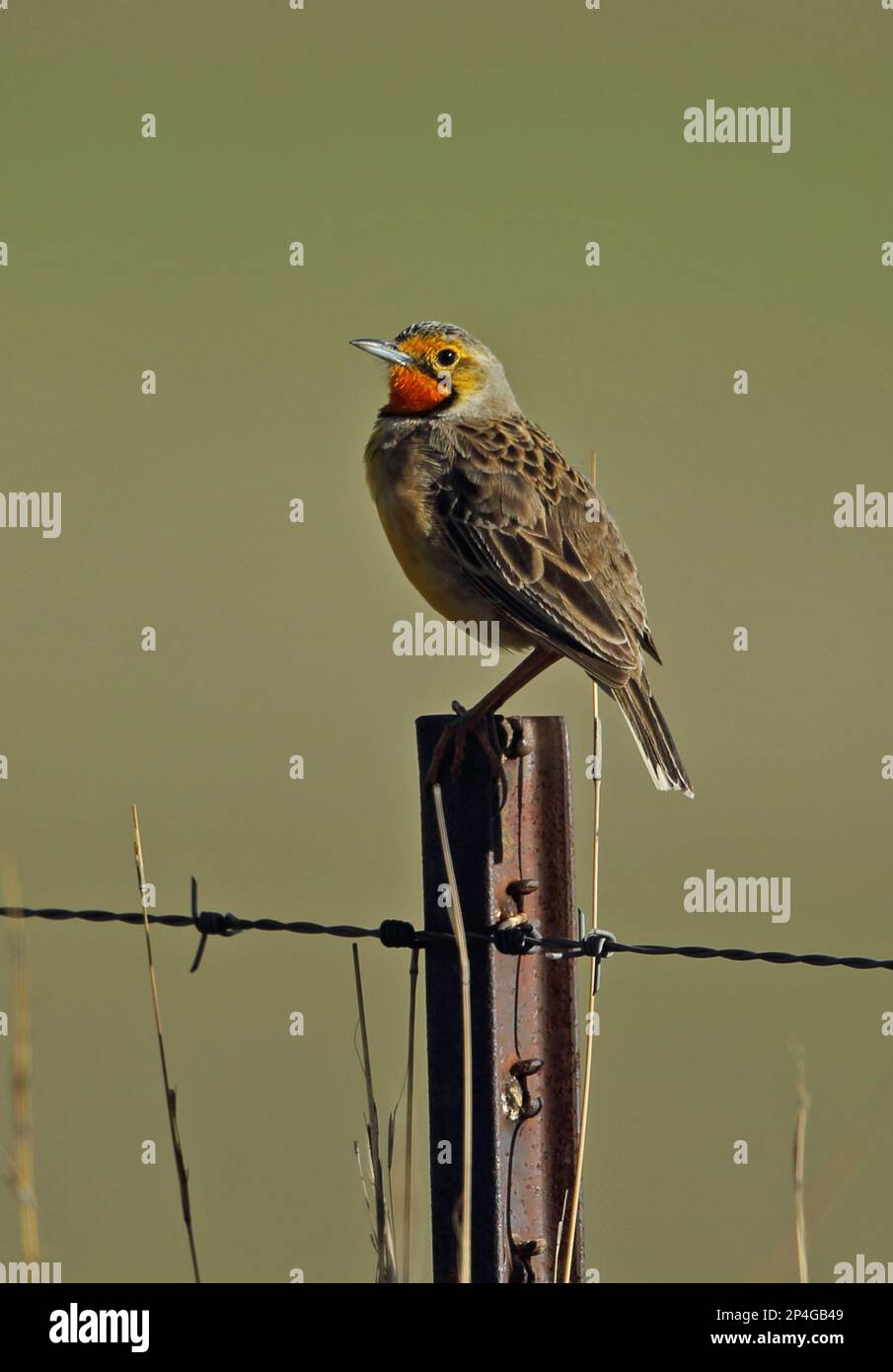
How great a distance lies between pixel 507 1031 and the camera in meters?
4.57

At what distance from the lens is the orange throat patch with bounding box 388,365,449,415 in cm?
728

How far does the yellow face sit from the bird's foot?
273cm

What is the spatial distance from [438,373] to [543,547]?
39.4 inches

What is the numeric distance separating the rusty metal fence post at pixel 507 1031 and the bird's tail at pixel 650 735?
1653 millimetres

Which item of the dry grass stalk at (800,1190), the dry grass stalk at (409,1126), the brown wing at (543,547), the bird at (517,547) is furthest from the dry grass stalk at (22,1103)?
the brown wing at (543,547)

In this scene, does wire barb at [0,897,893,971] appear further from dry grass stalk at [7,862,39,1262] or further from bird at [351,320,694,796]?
bird at [351,320,694,796]

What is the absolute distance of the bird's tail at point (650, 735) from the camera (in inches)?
251

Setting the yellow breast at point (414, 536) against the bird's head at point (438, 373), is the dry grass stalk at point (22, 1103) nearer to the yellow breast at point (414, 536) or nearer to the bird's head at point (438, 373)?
the yellow breast at point (414, 536)

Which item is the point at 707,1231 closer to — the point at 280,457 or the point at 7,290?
the point at 280,457

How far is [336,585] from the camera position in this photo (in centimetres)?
2083

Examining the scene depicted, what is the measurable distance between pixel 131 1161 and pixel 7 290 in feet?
75.7

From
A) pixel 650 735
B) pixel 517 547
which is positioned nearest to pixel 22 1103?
pixel 650 735

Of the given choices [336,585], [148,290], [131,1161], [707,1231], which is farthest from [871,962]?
[148,290]

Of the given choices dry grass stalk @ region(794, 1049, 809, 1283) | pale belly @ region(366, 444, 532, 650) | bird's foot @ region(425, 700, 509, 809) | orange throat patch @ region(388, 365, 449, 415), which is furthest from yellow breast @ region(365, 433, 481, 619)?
dry grass stalk @ region(794, 1049, 809, 1283)
